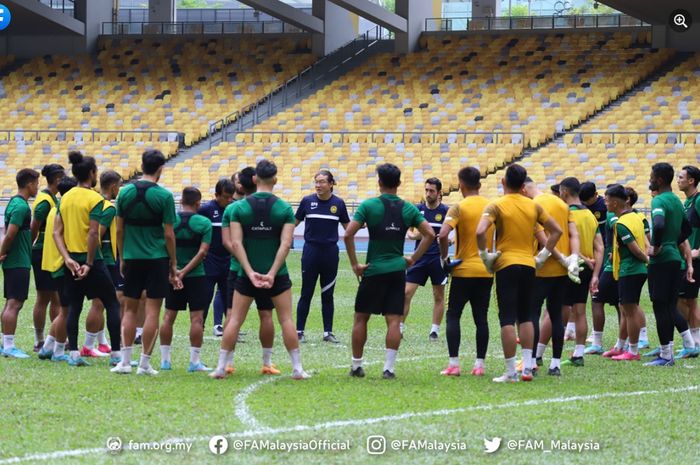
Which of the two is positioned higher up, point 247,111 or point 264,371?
point 247,111

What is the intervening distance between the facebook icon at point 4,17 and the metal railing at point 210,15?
452 centimetres

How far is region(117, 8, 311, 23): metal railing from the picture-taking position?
46.7 m

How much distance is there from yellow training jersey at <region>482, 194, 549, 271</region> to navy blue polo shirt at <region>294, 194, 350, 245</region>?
3650 millimetres

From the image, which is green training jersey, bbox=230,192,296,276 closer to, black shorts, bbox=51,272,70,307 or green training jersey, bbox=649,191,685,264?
black shorts, bbox=51,272,70,307

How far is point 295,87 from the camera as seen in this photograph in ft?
131

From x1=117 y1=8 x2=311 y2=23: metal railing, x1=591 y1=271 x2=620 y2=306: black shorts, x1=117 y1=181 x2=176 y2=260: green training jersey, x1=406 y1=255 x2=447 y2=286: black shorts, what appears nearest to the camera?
x1=117 y1=181 x2=176 y2=260: green training jersey

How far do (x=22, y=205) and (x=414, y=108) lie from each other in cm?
2620

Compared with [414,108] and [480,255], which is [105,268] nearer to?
[480,255]

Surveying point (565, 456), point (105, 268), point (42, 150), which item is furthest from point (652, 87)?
point (565, 456)

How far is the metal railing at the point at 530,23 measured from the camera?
39969mm

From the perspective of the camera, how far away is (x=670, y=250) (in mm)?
11305

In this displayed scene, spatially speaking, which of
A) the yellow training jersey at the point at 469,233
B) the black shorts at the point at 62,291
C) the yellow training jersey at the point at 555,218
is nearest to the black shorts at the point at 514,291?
the yellow training jersey at the point at 469,233

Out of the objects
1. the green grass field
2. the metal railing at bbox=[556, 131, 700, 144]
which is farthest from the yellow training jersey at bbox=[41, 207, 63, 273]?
the metal railing at bbox=[556, 131, 700, 144]

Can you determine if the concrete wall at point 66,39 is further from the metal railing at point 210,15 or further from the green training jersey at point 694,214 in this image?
the green training jersey at point 694,214
